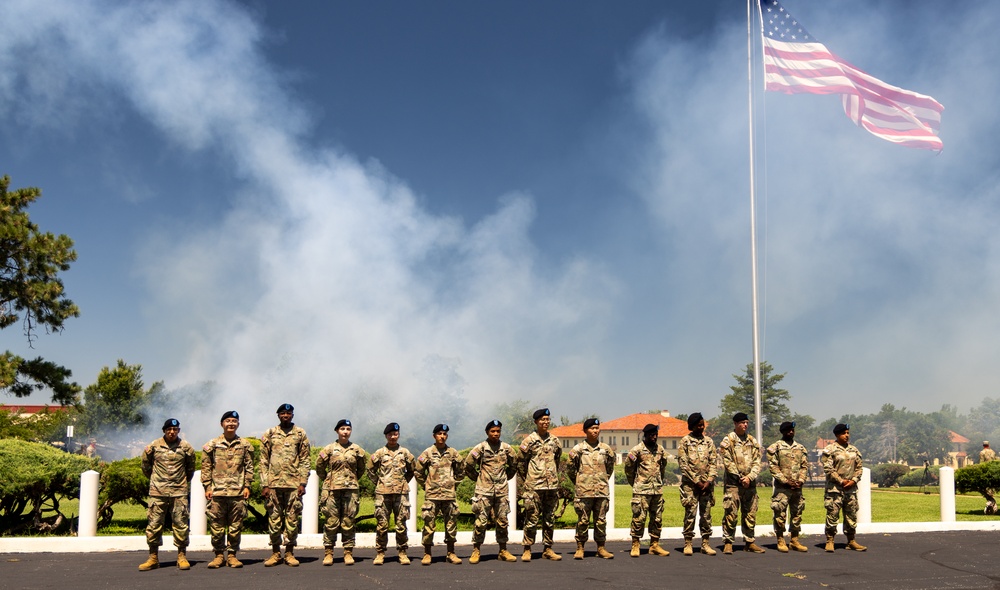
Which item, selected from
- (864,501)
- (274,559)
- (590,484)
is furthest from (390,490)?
(864,501)

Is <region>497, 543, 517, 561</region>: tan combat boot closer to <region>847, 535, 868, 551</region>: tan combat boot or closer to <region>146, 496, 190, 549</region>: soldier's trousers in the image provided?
<region>146, 496, 190, 549</region>: soldier's trousers

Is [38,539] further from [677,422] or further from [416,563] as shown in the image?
[677,422]

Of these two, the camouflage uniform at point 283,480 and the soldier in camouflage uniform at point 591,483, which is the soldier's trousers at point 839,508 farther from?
the camouflage uniform at point 283,480

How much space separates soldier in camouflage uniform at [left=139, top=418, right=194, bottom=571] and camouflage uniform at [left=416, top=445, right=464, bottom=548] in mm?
3087

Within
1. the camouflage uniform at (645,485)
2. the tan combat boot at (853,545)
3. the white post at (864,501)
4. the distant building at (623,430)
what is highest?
the camouflage uniform at (645,485)

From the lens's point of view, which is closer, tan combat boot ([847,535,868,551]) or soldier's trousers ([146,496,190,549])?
soldier's trousers ([146,496,190,549])

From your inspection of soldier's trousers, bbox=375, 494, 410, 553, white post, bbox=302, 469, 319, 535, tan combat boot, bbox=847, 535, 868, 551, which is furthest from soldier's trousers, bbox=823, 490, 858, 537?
white post, bbox=302, 469, 319, 535

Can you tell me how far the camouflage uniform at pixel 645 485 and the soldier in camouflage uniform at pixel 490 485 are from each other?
1.86 m

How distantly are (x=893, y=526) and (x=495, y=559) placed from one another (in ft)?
27.3

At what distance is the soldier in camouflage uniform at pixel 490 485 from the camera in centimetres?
1052

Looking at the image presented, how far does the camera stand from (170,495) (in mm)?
10133

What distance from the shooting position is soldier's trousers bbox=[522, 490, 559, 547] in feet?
34.7

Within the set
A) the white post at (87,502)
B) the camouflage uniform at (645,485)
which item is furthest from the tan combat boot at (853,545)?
the white post at (87,502)

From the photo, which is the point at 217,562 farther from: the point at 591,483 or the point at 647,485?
the point at 647,485
